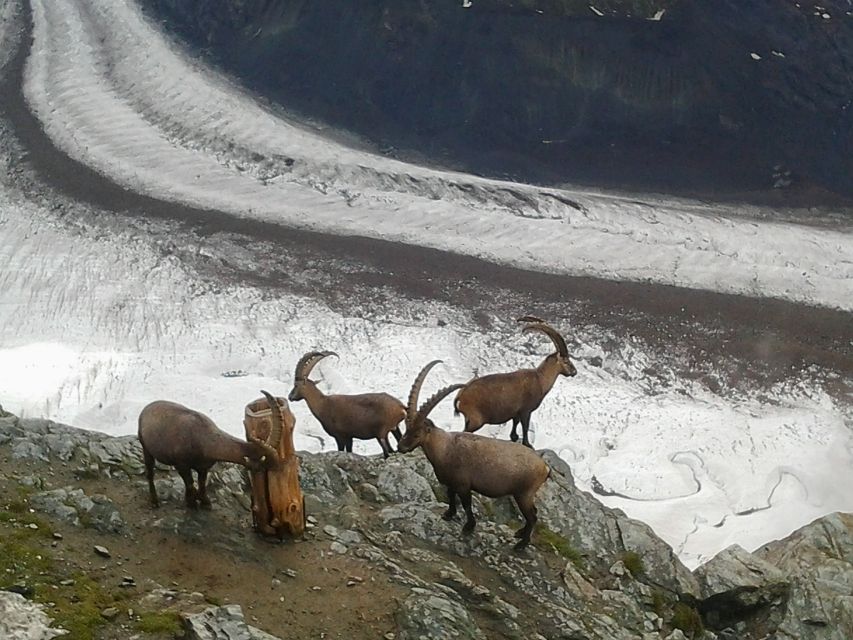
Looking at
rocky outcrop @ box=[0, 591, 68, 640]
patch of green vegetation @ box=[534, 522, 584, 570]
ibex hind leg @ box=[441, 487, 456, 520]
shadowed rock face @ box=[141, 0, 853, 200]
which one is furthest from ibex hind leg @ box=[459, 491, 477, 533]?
shadowed rock face @ box=[141, 0, 853, 200]

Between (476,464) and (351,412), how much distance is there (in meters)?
5.60

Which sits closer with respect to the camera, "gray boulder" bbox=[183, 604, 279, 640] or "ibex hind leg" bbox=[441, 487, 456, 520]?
"gray boulder" bbox=[183, 604, 279, 640]

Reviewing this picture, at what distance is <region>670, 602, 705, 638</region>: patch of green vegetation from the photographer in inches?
547

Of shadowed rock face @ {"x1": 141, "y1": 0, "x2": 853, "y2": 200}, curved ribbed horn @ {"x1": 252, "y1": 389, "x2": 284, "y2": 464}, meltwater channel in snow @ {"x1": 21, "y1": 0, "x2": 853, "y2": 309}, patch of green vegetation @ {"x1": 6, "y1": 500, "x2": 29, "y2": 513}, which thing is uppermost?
shadowed rock face @ {"x1": 141, "y1": 0, "x2": 853, "y2": 200}

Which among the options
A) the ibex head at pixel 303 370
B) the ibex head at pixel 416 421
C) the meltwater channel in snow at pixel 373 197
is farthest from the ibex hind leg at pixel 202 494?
the meltwater channel in snow at pixel 373 197

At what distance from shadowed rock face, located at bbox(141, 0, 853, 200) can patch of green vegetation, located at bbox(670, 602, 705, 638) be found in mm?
25087

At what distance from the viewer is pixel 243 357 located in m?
26.5

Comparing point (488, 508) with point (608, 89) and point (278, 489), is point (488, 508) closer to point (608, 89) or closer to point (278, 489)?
point (278, 489)

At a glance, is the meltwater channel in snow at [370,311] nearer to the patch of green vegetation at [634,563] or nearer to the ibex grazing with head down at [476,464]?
the patch of green vegetation at [634,563]

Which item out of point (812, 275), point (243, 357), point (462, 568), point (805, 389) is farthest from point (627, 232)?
point (462, 568)

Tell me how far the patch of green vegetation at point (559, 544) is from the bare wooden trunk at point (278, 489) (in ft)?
13.7

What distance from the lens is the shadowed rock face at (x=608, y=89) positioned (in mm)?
36062

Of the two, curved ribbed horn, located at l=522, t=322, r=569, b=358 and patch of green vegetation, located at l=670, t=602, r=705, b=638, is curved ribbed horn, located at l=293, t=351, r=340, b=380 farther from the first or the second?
patch of green vegetation, located at l=670, t=602, r=705, b=638

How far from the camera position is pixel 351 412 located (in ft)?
61.3
